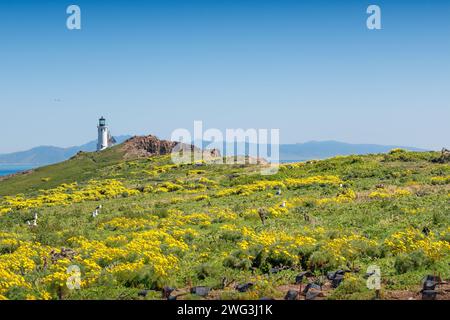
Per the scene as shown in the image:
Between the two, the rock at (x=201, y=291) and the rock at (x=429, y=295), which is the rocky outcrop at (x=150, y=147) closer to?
the rock at (x=201, y=291)

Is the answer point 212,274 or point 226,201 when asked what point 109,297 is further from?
point 226,201

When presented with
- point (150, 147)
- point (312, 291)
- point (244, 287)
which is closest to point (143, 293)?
point (244, 287)

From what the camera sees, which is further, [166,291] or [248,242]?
[248,242]

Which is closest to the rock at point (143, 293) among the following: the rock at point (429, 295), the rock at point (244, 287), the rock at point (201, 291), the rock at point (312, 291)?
the rock at point (201, 291)

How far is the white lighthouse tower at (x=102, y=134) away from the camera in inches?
4604

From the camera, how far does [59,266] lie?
1548 centimetres

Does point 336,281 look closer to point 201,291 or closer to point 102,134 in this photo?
point 201,291

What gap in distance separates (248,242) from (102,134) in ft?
346

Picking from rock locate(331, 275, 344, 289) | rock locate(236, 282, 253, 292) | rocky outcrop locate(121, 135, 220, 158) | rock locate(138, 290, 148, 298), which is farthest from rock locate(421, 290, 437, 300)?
rocky outcrop locate(121, 135, 220, 158)

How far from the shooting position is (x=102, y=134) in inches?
4658

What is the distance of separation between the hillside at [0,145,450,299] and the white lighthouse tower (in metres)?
73.1

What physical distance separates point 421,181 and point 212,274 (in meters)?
28.5
